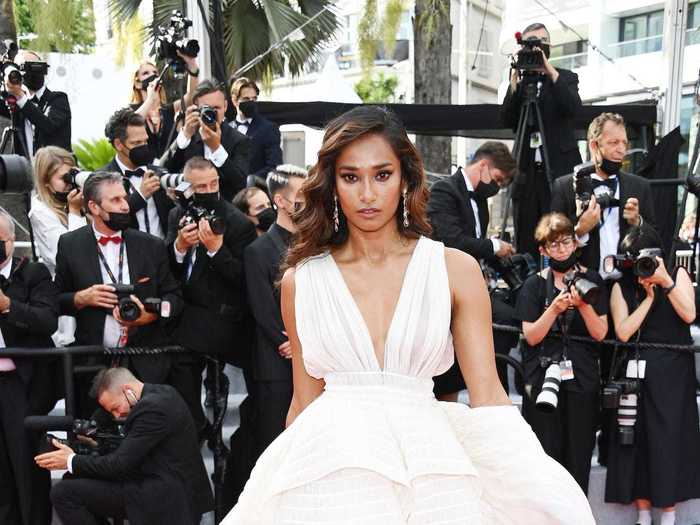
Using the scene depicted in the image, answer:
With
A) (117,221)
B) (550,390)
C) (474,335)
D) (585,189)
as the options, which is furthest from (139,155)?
(474,335)

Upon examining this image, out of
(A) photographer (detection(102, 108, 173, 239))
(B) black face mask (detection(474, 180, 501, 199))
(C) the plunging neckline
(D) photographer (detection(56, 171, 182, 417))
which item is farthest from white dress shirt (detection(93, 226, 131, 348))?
(C) the plunging neckline

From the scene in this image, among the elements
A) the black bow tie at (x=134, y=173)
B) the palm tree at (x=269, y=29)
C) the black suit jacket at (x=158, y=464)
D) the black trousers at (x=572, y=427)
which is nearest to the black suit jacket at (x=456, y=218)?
the black trousers at (x=572, y=427)

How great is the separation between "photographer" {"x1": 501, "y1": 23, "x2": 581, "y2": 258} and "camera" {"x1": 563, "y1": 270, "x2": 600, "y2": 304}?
163 cm

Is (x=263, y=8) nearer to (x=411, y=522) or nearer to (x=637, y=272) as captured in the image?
(x=637, y=272)

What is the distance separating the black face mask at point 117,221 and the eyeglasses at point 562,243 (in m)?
2.35

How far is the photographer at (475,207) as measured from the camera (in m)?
5.69

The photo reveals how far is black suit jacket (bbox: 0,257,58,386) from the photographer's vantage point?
4758 millimetres

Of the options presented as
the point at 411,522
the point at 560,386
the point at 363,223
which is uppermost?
the point at 363,223

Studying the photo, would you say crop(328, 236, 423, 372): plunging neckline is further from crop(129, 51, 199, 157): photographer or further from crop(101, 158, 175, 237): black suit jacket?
crop(129, 51, 199, 157): photographer

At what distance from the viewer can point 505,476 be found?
2271 millimetres

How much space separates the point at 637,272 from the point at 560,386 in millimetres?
779

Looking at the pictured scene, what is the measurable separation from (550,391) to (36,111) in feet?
13.0

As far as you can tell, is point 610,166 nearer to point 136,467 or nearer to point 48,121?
point 136,467

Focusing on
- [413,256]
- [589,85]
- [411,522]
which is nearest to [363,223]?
[413,256]
